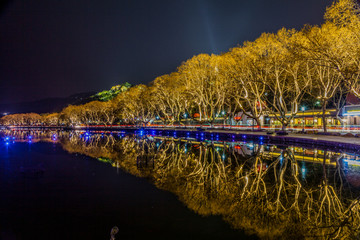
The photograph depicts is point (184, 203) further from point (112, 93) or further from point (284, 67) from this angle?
point (112, 93)

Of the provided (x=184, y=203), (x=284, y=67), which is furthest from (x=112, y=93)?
(x=184, y=203)

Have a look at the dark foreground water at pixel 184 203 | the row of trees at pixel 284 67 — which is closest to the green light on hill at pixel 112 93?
the row of trees at pixel 284 67

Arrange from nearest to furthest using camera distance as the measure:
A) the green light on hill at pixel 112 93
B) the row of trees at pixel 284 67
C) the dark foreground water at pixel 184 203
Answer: the dark foreground water at pixel 184 203
the row of trees at pixel 284 67
the green light on hill at pixel 112 93

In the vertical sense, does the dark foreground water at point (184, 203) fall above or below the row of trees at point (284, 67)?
→ below

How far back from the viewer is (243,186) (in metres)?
9.53

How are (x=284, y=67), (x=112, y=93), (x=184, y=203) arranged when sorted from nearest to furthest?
1. (x=184, y=203)
2. (x=284, y=67)
3. (x=112, y=93)

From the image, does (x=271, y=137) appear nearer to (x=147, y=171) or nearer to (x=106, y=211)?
(x=147, y=171)

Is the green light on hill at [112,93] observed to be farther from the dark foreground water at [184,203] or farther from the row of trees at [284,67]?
the dark foreground water at [184,203]

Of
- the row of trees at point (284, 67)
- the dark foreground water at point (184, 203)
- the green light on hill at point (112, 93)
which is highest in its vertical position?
the green light on hill at point (112, 93)

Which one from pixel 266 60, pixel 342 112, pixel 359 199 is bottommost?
pixel 359 199

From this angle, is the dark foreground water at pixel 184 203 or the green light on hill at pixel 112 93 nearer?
the dark foreground water at pixel 184 203

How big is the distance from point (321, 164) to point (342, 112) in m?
38.0

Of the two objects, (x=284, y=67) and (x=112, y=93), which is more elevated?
(x=112, y=93)

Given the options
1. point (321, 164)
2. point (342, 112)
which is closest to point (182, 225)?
point (321, 164)
